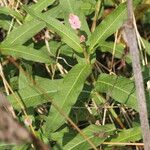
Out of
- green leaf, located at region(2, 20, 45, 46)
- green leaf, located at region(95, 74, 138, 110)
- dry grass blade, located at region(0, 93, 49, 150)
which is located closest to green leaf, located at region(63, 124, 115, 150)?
green leaf, located at region(95, 74, 138, 110)

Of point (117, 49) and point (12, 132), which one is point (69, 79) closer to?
point (117, 49)

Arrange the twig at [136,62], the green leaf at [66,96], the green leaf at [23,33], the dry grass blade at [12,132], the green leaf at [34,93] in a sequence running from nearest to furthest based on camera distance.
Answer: the dry grass blade at [12,132]
the twig at [136,62]
the green leaf at [66,96]
the green leaf at [34,93]
the green leaf at [23,33]

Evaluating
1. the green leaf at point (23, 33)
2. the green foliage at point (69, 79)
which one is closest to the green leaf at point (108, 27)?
the green foliage at point (69, 79)

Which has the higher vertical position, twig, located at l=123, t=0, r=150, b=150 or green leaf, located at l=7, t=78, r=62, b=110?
twig, located at l=123, t=0, r=150, b=150

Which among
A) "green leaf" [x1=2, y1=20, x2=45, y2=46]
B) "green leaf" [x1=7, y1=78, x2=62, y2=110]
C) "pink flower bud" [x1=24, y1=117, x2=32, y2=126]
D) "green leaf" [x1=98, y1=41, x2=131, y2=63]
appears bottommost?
"pink flower bud" [x1=24, y1=117, x2=32, y2=126]

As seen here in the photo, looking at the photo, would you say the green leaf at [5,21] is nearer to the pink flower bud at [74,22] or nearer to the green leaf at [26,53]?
the green leaf at [26,53]

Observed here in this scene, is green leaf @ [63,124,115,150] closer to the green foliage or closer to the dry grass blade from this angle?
the green foliage
